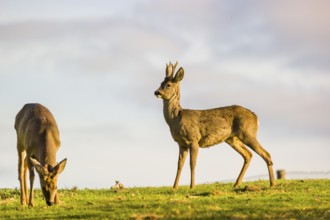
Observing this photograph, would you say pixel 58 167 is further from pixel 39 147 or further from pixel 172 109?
pixel 172 109

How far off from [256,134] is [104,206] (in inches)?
324

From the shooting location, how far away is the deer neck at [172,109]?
2367 centimetres

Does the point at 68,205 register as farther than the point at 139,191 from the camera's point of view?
No

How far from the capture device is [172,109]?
23.7 meters

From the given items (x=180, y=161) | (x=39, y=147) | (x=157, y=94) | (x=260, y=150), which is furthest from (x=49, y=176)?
(x=260, y=150)

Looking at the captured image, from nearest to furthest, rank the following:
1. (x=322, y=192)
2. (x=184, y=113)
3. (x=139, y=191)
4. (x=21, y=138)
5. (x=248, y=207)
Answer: (x=248, y=207), (x=21, y=138), (x=322, y=192), (x=139, y=191), (x=184, y=113)

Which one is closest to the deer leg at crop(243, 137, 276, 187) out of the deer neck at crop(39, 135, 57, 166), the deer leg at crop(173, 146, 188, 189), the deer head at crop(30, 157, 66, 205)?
the deer leg at crop(173, 146, 188, 189)

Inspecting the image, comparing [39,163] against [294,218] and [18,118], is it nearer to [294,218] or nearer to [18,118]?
[18,118]

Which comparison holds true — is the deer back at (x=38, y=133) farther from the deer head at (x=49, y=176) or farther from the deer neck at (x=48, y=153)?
the deer head at (x=49, y=176)

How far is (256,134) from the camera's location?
24000 millimetres

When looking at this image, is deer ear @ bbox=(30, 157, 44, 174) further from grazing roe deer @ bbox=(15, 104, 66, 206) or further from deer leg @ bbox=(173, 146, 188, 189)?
deer leg @ bbox=(173, 146, 188, 189)

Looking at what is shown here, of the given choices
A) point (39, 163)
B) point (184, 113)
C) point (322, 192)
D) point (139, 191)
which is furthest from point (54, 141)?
point (322, 192)

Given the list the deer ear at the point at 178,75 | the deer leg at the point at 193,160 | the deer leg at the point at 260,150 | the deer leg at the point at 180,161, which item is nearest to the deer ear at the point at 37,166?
the deer leg at the point at 180,161

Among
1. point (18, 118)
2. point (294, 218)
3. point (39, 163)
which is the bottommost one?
point (294, 218)
